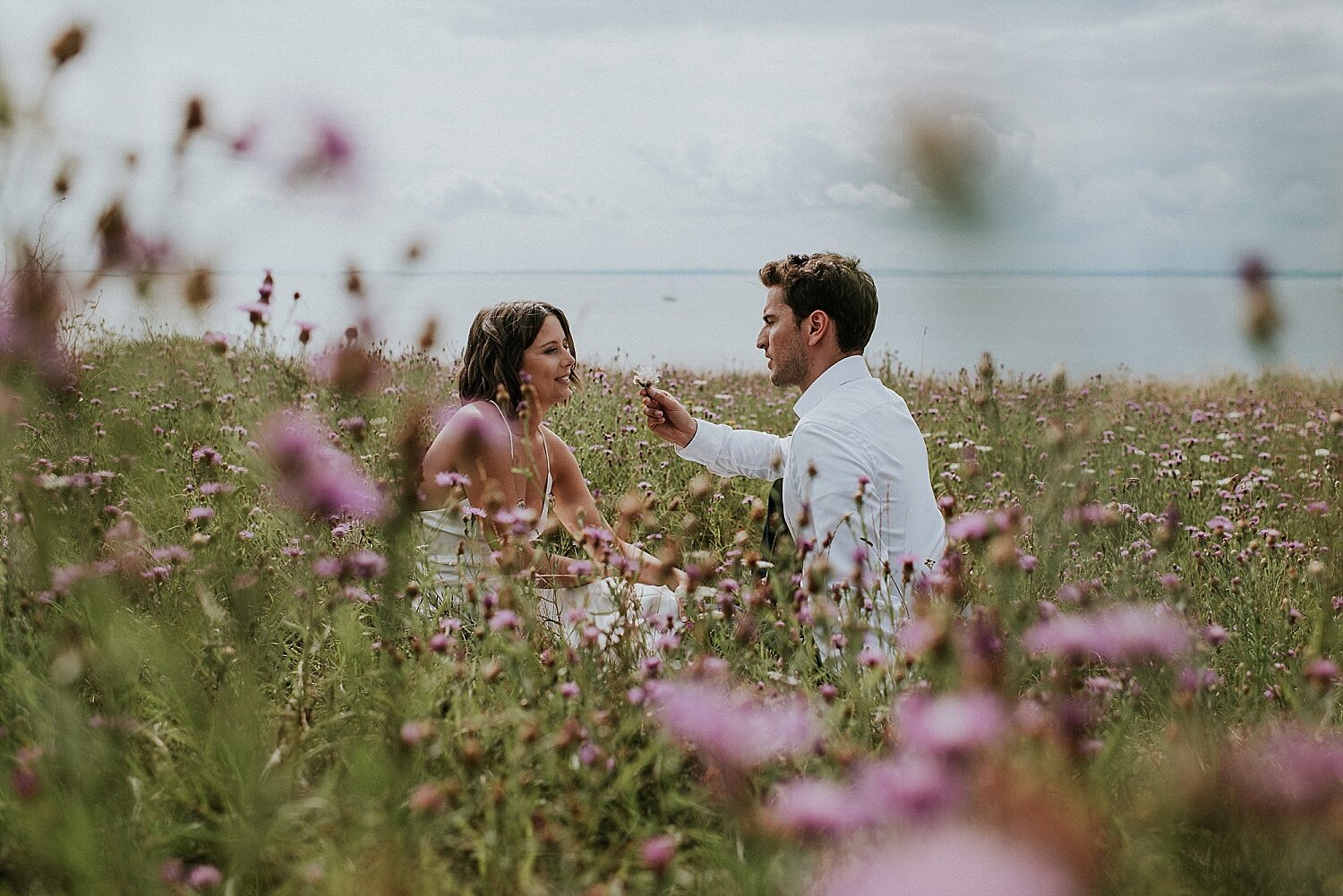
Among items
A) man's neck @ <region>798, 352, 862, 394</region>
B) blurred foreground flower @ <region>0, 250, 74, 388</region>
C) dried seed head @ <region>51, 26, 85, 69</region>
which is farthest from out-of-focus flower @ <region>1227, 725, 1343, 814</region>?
dried seed head @ <region>51, 26, 85, 69</region>

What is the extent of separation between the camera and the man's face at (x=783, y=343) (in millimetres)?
3311

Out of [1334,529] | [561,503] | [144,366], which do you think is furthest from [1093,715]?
[144,366]

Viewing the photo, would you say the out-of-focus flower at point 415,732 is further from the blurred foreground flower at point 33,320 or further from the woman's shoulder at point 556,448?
the woman's shoulder at point 556,448

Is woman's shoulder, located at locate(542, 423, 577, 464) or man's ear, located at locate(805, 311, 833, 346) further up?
man's ear, located at locate(805, 311, 833, 346)

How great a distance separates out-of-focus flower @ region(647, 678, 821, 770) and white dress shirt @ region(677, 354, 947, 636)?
0.76 metres

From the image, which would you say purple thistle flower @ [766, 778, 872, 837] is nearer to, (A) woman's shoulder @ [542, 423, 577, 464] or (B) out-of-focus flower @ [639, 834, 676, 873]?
(B) out-of-focus flower @ [639, 834, 676, 873]

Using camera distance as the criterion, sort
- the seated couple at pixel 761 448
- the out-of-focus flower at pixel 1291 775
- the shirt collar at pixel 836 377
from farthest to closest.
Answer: the shirt collar at pixel 836 377, the seated couple at pixel 761 448, the out-of-focus flower at pixel 1291 775

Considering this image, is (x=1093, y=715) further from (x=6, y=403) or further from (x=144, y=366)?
(x=144, y=366)

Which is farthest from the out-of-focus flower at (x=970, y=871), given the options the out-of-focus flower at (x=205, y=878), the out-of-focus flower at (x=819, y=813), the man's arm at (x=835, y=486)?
the man's arm at (x=835, y=486)

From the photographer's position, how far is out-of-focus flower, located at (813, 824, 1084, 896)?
2.04 feet

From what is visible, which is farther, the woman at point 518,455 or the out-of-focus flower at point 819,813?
the woman at point 518,455

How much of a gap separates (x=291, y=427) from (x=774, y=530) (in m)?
1.81

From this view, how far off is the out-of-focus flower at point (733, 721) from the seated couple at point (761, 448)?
43 cm

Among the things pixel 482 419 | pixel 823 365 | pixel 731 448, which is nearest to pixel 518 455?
pixel 482 419
